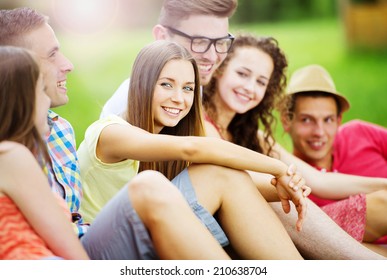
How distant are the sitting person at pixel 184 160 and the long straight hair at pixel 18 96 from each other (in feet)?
0.86

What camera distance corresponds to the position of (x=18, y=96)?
4.32ft

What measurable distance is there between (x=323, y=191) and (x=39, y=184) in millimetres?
1099

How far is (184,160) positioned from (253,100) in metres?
0.64

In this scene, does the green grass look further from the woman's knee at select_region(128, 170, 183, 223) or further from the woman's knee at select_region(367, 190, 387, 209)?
the woman's knee at select_region(367, 190, 387, 209)

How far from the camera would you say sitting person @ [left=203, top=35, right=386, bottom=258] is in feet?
6.93

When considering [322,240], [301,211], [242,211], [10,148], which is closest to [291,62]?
[322,240]

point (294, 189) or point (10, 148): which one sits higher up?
point (10, 148)

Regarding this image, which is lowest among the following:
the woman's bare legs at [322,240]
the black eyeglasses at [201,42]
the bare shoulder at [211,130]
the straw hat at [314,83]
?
the woman's bare legs at [322,240]

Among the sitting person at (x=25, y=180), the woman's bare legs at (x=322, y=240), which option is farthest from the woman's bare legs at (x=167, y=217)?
the woman's bare legs at (x=322, y=240)

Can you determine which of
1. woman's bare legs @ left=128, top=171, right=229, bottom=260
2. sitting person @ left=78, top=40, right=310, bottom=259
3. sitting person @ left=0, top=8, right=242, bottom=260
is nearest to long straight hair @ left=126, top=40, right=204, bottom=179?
sitting person @ left=78, top=40, right=310, bottom=259

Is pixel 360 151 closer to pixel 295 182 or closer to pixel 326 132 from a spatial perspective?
pixel 326 132

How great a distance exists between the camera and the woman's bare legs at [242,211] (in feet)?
4.99

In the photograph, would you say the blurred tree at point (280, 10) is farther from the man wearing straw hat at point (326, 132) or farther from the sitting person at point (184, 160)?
the sitting person at point (184, 160)
